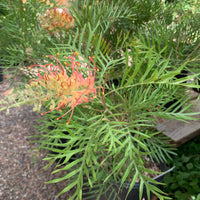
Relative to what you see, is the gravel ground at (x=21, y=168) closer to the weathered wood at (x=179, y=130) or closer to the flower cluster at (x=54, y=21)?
the flower cluster at (x=54, y=21)

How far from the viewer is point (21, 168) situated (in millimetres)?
1038

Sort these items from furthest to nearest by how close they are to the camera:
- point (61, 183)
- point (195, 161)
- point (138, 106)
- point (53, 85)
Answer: point (195, 161)
point (61, 183)
point (138, 106)
point (53, 85)

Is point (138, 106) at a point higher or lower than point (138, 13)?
lower

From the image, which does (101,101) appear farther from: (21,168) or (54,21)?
(21,168)

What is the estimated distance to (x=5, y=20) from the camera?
0.70 m

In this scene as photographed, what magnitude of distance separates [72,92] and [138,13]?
1.73 feet

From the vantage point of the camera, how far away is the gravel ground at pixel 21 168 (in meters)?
0.93

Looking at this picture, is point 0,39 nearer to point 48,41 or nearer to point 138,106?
point 48,41

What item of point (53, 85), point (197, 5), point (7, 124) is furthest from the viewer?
point (7, 124)

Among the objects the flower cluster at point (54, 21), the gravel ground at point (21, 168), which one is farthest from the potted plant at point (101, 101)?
the gravel ground at point (21, 168)

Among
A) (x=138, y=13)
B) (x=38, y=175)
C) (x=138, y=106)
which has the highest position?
(x=138, y=13)

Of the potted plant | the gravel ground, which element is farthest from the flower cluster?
the gravel ground

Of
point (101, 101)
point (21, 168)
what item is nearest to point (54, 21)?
point (101, 101)

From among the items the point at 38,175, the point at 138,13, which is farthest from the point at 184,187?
the point at 138,13
